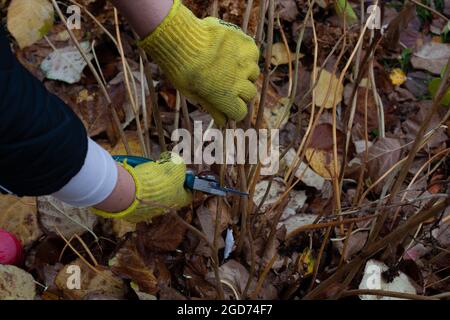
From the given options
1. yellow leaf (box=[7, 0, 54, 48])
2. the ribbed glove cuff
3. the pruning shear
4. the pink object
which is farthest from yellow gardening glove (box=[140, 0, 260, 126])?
yellow leaf (box=[7, 0, 54, 48])

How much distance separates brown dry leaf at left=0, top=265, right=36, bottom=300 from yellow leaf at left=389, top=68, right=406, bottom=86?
1037 mm

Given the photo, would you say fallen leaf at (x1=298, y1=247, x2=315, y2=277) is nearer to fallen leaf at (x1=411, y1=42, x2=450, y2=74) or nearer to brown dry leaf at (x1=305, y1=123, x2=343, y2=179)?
brown dry leaf at (x1=305, y1=123, x2=343, y2=179)

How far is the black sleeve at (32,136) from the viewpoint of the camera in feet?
2.10

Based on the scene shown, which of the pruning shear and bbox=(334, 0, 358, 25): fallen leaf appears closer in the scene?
the pruning shear

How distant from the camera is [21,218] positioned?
106 centimetres

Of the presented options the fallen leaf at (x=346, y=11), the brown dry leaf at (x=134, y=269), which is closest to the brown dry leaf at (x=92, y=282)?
the brown dry leaf at (x=134, y=269)

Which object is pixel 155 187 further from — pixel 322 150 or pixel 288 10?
pixel 288 10

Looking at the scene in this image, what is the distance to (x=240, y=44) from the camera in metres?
0.89

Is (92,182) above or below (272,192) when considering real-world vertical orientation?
above

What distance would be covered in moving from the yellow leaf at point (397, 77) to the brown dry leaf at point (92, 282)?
2.96ft

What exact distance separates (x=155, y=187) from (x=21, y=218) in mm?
355

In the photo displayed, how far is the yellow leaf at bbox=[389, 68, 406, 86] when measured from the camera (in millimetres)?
1350

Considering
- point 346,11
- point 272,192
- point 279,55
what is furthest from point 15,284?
point 346,11
